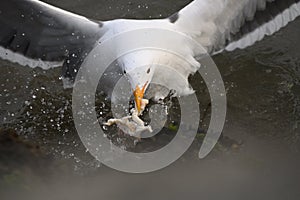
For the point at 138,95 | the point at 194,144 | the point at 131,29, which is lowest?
the point at 194,144

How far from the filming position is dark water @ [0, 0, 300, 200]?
2.59 meters

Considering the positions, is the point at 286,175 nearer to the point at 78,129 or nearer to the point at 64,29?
the point at 78,129

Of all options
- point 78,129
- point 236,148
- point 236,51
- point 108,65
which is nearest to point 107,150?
point 78,129

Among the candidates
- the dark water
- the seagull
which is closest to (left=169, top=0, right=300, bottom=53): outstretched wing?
the seagull

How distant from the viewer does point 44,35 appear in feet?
10.4

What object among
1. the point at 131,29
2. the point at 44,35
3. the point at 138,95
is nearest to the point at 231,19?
the point at 131,29

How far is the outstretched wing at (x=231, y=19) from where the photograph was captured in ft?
10.0

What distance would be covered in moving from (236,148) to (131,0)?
6.29 ft

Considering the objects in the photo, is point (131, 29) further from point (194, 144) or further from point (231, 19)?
point (194, 144)

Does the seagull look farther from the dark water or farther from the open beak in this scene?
the dark water

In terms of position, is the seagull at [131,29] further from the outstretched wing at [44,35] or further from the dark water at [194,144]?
the dark water at [194,144]

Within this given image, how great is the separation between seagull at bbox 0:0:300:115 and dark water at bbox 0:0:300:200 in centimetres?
34

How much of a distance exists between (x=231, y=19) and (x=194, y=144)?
848mm

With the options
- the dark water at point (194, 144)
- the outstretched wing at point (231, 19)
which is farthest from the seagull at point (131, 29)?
the dark water at point (194, 144)
